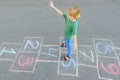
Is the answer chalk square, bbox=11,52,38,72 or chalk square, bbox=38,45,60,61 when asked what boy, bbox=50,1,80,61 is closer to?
chalk square, bbox=38,45,60,61

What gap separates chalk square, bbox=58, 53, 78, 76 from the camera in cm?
289

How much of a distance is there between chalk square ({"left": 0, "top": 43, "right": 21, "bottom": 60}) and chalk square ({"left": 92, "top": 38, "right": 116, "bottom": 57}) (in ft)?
4.44

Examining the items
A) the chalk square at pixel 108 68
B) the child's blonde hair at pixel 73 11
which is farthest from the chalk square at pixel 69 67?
the child's blonde hair at pixel 73 11

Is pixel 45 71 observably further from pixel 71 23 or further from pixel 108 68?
pixel 108 68

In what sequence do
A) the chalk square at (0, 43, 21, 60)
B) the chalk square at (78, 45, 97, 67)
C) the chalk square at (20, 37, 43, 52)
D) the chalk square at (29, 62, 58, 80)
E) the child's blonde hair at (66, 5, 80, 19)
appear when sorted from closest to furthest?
the child's blonde hair at (66, 5, 80, 19)
the chalk square at (29, 62, 58, 80)
the chalk square at (78, 45, 97, 67)
the chalk square at (0, 43, 21, 60)
the chalk square at (20, 37, 43, 52)

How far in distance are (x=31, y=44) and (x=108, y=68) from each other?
1.37 metres

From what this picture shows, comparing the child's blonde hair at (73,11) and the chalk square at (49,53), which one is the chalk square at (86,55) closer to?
the chalk square at (49,53)

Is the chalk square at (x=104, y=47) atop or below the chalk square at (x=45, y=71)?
below

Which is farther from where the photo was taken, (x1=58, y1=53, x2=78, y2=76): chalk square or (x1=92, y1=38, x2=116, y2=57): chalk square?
(x1=92, y1=38, x2=116, y2=57): chalk square

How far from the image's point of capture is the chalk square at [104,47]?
129 inches

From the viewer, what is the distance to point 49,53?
3.25 metres

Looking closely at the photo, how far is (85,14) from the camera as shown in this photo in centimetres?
449

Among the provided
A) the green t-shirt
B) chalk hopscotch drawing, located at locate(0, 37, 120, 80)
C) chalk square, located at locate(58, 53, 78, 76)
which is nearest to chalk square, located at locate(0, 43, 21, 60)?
chalk hopscotch drawing, located at locate(0, 37, 120, 80)

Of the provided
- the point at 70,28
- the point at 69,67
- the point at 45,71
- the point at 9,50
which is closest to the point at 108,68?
the point at 69,67
